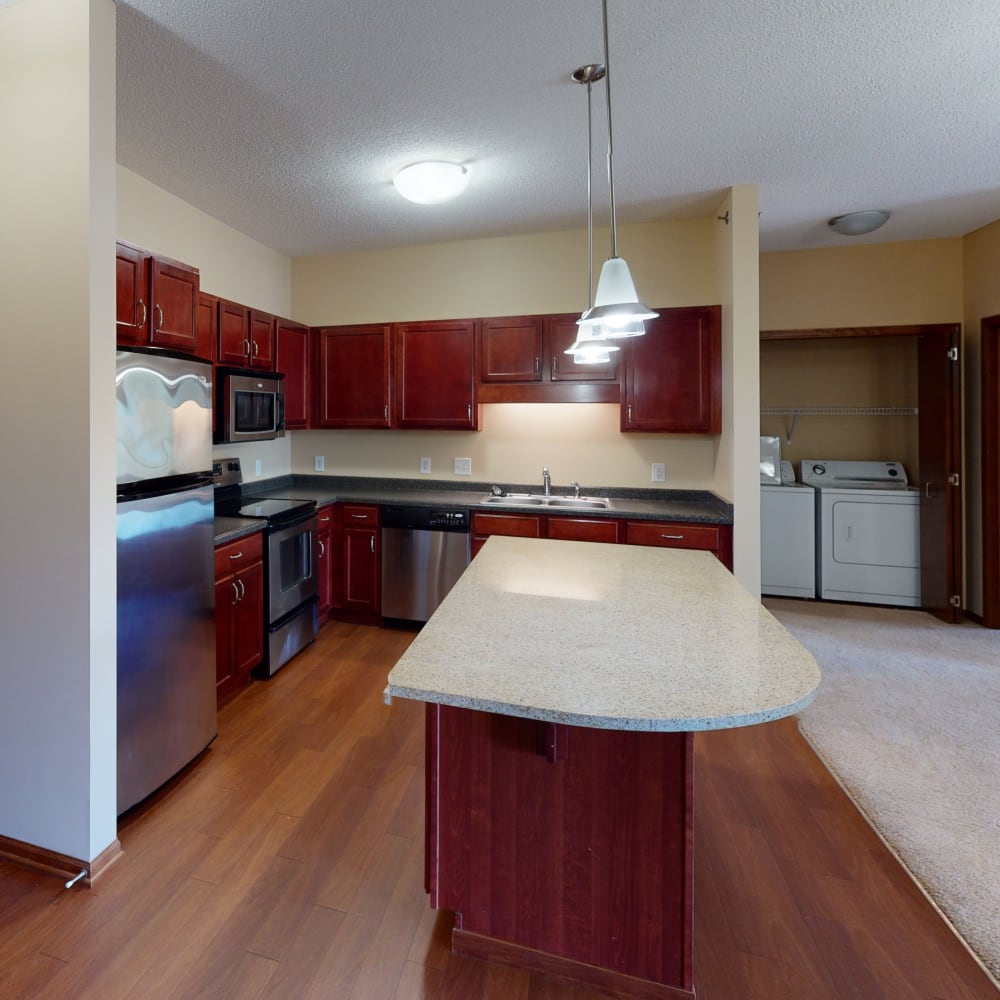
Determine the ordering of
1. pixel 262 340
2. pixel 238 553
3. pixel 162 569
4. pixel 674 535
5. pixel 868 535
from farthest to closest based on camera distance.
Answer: pixel 868 535, pixel 262 340, pixel 674 535, pixel 238 553, pixel 162 569

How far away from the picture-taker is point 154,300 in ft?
7.59

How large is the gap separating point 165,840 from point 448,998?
1138mm

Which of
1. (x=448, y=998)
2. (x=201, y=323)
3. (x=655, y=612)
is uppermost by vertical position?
(x=201, y=323)

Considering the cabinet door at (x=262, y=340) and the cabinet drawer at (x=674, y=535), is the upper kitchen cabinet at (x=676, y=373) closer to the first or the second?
the cabinet drawer at (x=674, y=535)

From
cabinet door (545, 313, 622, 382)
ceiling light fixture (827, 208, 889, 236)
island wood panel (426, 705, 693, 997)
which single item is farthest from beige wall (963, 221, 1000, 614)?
island wood panel (426, 705, 693, 997)

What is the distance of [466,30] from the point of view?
1.84m

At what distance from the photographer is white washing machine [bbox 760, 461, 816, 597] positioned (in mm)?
4301

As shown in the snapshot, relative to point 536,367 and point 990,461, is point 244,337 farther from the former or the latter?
point 990,461

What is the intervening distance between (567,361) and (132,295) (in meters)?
2.42

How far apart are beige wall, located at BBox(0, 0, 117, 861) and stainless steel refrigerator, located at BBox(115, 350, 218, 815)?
118 mm

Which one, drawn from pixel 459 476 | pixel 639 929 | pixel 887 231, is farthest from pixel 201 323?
pixel 887 231

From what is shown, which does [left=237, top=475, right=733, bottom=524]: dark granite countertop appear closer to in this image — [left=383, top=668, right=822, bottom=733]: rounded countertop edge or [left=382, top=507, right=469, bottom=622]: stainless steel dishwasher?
[left=382, top=507, right=469, bottom=622]: stainless steel dishwasher

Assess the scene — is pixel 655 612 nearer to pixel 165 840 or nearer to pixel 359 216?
pixel 165 840

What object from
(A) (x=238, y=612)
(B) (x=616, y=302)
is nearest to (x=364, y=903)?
(A) (x=238, y=612)
